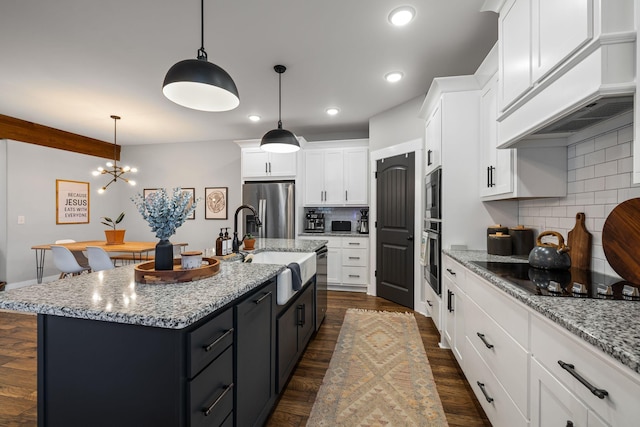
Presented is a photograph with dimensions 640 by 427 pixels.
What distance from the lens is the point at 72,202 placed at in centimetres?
560

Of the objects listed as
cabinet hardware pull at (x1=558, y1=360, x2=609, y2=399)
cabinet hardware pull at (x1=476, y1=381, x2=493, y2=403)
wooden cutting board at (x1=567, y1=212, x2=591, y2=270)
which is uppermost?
wooden cutting board at (x1=567, y1=212, x2=591, y2=270)

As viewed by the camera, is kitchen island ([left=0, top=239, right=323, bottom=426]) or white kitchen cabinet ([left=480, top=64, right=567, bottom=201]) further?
white kitchen cabinet ([left=480, top=64, right=567, bottom=201])

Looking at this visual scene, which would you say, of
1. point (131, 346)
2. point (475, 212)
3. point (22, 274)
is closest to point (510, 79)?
point (475, 212)

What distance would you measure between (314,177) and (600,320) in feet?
14.3

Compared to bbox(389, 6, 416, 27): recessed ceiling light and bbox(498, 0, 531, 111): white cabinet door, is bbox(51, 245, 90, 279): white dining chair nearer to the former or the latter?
bbox(389, 6, 416, 27): recessed ceiling light

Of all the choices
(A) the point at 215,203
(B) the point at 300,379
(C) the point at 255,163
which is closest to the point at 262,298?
(B) the point at 300,379

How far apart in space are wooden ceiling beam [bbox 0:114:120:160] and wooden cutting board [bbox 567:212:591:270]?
724 cm

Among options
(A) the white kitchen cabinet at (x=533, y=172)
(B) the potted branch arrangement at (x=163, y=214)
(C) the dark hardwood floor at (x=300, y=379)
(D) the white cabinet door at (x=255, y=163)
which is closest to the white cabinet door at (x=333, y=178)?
(D) the white cabinet door at (x=255, y=163)

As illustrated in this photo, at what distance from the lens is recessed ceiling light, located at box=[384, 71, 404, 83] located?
3195 millimetres

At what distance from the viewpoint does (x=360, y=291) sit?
471cm

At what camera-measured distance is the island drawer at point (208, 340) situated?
1.03 meters

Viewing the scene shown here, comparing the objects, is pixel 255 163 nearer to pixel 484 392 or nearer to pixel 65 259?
pixel 65 259

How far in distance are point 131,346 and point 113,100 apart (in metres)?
4.09

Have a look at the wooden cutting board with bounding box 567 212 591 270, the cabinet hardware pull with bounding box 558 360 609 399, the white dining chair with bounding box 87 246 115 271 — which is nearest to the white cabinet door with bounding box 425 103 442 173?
the wooden cutting board with bounding box 567 212 591 270
